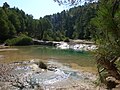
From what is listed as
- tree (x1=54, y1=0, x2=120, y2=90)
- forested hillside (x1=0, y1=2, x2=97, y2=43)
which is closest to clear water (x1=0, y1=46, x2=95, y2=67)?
forested hillside (x1=0, y1=2, x2=97, y2=43)

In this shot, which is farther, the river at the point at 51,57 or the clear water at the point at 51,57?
the clear water at the point at 51,57

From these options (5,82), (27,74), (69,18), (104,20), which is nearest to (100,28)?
(104,20)

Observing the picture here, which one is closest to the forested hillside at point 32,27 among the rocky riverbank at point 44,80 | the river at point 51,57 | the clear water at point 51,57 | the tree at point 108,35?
the clear water at point 51,57

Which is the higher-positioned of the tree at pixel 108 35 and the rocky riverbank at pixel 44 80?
the tree at pixel 108 35

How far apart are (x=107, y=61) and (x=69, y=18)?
120283 mm

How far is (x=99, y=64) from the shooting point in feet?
13.0

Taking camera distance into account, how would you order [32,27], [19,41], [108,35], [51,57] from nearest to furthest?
[108,35] < [51,57] < [19,41] < [32,27]

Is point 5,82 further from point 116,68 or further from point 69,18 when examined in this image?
point 69,18

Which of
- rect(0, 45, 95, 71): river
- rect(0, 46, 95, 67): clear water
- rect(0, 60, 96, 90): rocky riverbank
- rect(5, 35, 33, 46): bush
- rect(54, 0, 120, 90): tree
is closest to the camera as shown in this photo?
rect(54, 0, 120, 90): tree

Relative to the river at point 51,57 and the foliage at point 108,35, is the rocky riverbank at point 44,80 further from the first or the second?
the foliage at point 108,35

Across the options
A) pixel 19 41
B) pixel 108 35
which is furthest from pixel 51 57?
pixel 108 35

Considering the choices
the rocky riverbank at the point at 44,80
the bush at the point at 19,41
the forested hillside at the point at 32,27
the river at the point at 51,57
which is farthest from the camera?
the forested hillside at the point at 32,27

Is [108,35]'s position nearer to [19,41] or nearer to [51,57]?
[51,57]

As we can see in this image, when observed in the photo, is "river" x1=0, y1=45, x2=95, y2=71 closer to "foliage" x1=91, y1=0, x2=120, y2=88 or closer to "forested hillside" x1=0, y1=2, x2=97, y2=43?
"forested hillside" x1=0, y1=2, x2=97, y2=43
